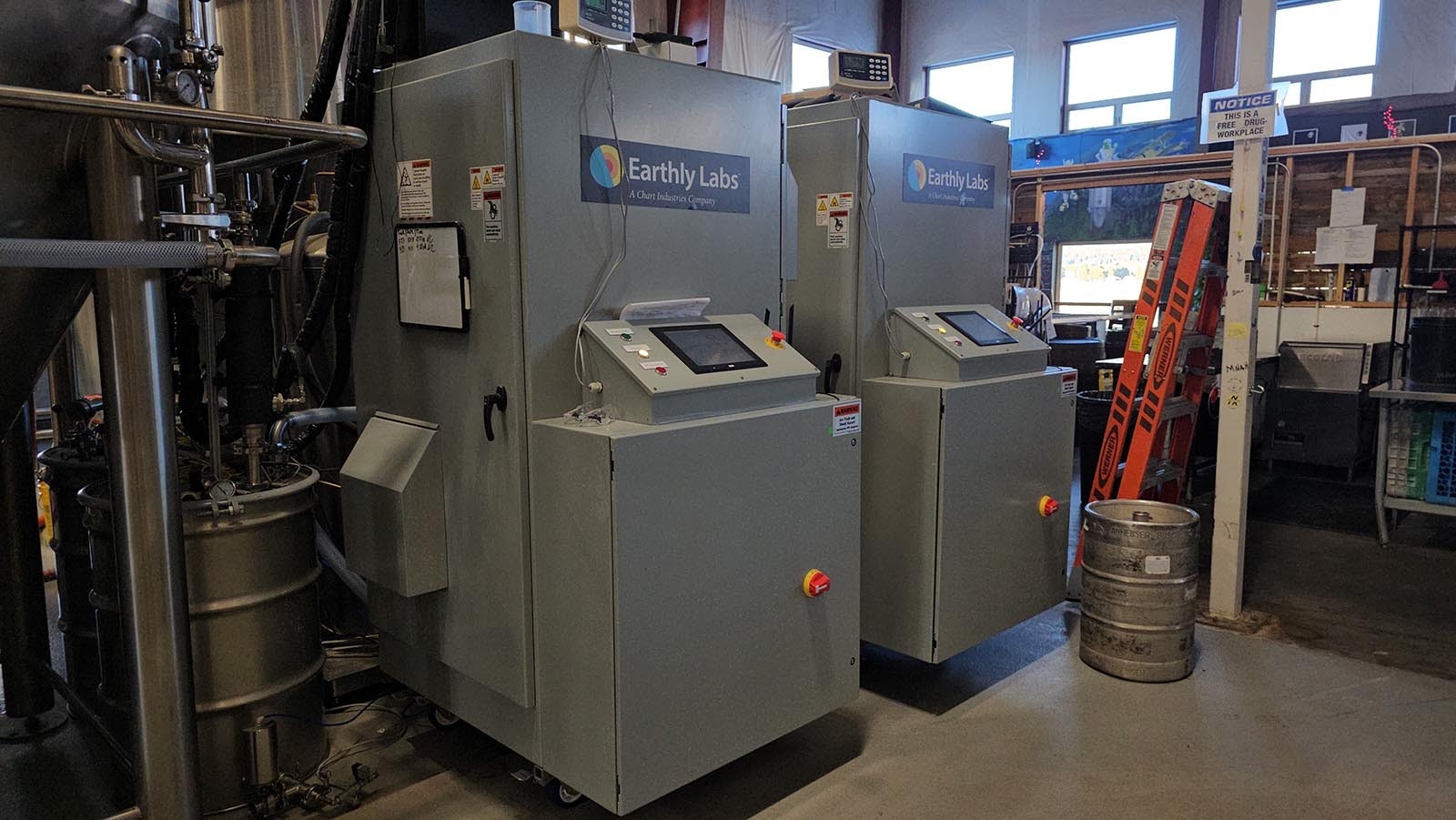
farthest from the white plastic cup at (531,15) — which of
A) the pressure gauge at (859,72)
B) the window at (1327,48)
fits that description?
the window at (1327,48)

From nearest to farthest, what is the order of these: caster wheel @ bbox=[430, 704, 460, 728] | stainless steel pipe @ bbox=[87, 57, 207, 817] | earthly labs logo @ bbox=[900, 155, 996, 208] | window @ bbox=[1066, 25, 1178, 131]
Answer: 1. stainless steel pipe @ bbox=[87, 57, 207, 817]
2. caster wheel @ bbox=[430, 704, 460, 728]
3. earthly labs logo @ bbox=[900, 155, 996, 208]
4. window @ bbox=[1066, 25, 1178, 131]

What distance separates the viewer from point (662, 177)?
91.1 inches

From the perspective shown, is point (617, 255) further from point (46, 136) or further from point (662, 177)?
point (46, 136)

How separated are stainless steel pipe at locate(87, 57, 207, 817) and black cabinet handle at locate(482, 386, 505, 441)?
2.04ft

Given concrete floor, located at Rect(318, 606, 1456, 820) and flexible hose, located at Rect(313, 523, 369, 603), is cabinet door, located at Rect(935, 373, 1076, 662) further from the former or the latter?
flexible hose, located at Rect(313, 523, 369, 603)

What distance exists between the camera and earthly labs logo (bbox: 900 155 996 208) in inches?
117

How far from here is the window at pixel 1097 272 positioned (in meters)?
8.03

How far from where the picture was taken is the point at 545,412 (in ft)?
7.06

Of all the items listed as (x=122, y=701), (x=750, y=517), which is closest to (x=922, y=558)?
(x=750, y=517)

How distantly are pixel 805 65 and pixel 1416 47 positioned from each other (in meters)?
5.48

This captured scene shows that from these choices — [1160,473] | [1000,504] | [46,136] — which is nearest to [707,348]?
[1000,504]

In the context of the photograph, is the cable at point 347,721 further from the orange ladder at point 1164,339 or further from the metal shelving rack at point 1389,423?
the metal shelving rack at point 1389,423

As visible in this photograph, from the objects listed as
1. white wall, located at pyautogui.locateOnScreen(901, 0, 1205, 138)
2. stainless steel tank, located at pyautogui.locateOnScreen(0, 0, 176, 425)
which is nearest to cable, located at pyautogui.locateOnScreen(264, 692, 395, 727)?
stainless steel tank, located at pyautogui.locateOnScreen(0, 0, 176, 425)

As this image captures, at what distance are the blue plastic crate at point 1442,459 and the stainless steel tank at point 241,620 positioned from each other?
481cm
